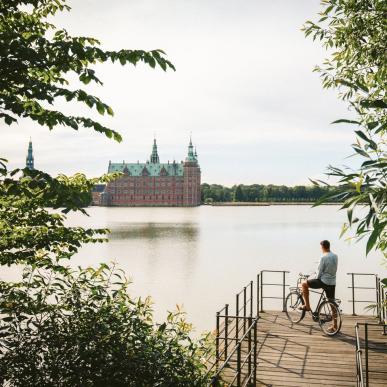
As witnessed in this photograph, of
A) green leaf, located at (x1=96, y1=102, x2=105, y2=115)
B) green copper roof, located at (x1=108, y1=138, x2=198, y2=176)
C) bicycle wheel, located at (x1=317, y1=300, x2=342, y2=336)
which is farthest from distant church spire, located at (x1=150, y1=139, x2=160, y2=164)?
green leaf, located at (x1=96, y1=102, x2=105, y2=115)

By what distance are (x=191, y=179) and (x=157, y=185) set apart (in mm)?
12797

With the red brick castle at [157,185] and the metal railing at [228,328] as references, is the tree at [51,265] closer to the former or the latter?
the metal railing at [228,328]

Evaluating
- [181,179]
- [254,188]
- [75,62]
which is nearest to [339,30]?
[75,62]

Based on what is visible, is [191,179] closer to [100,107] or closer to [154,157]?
[154,157]

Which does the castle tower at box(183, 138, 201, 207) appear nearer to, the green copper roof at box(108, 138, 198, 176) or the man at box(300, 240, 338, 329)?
the green copper roof at box(108, 138, 198, 176)

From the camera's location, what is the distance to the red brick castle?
518ft

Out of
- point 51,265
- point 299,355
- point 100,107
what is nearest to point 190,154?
point 299,355

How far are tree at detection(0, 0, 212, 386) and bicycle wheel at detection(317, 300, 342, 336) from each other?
4.14m

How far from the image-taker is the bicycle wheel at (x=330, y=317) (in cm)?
861

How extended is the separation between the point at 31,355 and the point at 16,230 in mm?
1575

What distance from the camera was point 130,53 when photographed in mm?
3762

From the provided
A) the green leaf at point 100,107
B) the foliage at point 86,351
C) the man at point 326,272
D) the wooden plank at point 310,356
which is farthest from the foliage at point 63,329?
the man at point 326,272

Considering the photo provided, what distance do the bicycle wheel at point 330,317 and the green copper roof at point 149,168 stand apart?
14959 centimetres

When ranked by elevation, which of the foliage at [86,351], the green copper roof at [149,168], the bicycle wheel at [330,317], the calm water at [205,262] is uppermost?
the green copper roof at [149,168]
